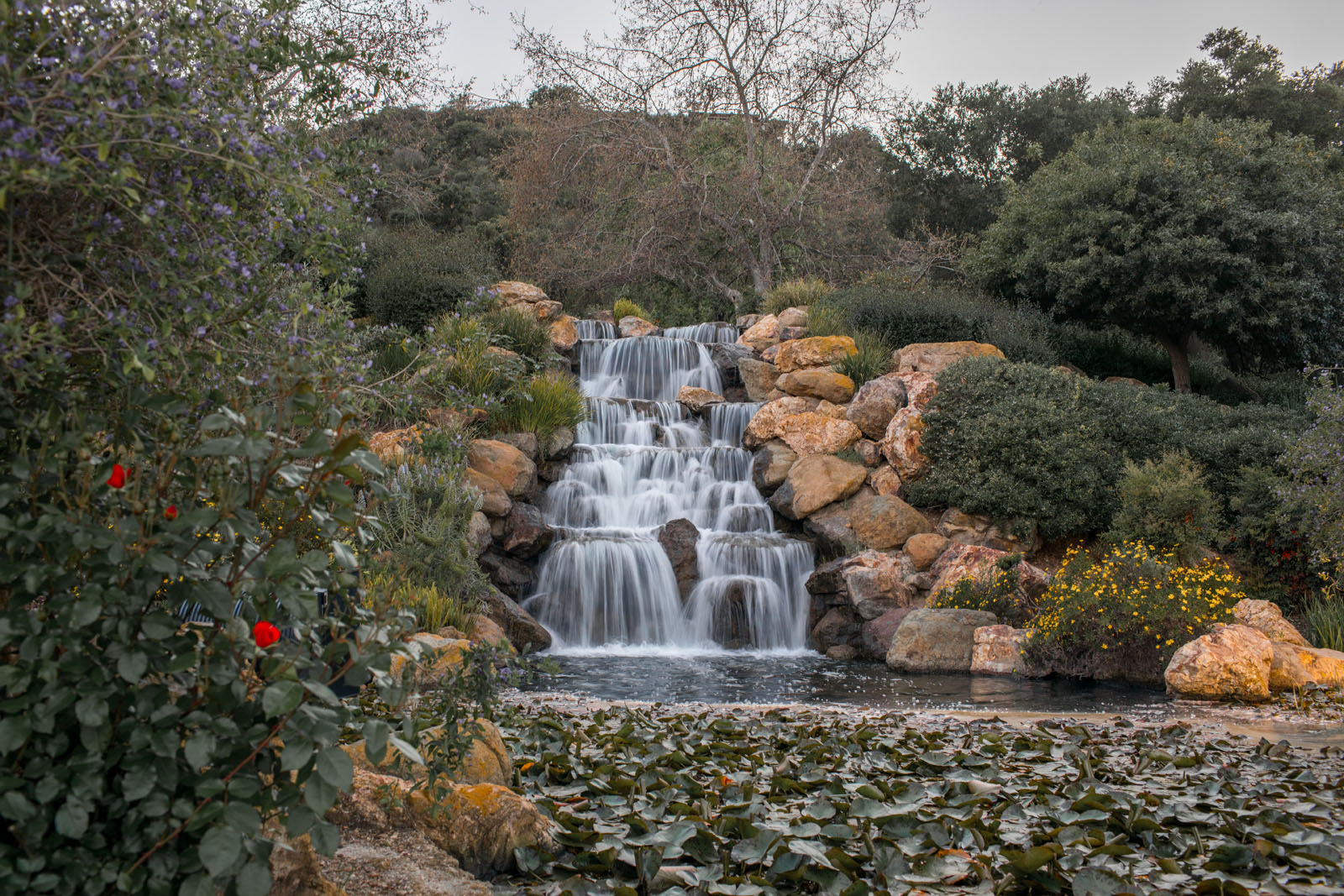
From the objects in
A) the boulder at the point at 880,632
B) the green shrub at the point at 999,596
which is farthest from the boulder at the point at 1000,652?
the boulder at the point at 880,632

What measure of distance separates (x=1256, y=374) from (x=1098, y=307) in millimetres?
3962

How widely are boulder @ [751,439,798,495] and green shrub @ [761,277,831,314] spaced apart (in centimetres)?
528

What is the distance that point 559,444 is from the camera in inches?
452

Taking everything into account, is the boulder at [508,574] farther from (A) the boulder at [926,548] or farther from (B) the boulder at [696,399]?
(B) the boulder at [696,399]

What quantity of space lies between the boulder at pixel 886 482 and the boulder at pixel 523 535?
4244 millimetres

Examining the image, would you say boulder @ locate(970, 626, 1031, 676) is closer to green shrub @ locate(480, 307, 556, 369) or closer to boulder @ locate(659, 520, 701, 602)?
boulder @ locate(659, 520, 701, 602)

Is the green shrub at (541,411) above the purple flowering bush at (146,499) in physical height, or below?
above

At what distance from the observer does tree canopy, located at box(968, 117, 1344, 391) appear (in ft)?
47.1

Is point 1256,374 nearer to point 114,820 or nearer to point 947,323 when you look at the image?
point 947,323

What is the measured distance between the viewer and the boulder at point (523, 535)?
32.4 feet

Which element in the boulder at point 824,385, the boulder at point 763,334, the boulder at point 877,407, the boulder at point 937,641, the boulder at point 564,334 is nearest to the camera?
the boulder at point 937,641

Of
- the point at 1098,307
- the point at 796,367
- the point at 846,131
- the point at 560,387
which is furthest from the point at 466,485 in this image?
the point at 846,131

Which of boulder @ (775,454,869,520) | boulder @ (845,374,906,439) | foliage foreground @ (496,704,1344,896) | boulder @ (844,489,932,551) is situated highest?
boulder @ (845,374,906,439)

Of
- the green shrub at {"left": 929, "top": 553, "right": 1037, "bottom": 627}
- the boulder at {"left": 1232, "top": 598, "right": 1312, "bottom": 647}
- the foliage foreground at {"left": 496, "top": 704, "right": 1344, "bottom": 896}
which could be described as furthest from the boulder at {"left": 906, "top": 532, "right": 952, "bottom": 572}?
the foliage foreground at {"left": 496, "top": 704, "right": 1344, "bottom": 896}
